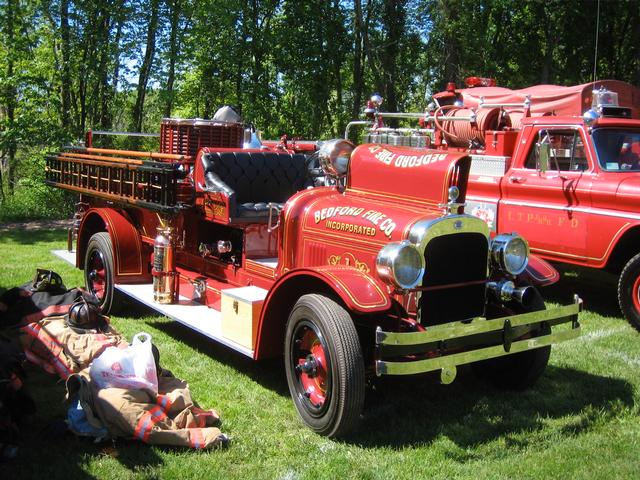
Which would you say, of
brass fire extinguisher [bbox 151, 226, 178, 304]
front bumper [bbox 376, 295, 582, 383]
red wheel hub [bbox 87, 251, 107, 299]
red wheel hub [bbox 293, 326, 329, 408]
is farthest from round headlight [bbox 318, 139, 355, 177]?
red wheel hub [bbox 87, 251, 107, 299]

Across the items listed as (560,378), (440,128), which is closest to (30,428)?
(560,378)

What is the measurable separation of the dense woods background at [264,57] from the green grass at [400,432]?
1021 centimetres

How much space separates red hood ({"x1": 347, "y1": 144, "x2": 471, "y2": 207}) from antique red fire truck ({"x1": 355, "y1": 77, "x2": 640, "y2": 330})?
7.18 feet

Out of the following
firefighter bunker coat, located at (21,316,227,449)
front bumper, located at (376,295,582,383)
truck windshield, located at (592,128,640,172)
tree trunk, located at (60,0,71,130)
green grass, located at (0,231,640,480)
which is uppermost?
tree trunk, located at (60,0,71,130)

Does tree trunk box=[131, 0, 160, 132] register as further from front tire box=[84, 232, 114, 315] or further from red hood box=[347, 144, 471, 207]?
red hood box=[347, 144, 471, 207]

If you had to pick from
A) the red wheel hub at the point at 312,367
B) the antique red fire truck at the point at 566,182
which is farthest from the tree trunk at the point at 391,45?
the red wheel hub at the point at 312,367

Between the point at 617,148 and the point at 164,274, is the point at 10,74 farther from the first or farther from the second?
the point at 617,148

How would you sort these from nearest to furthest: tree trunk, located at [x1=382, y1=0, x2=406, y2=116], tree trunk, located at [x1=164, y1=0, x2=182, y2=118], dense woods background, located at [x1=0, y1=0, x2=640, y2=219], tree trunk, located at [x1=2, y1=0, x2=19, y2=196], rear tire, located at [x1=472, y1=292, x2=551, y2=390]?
1. rear tire, located at [x1=472, y1=292, x2=551, y2=390]
2. tree trunk, located at [x1=2, y1=0, x2=19, y2=196]
3. dense woods background, located at [x1=0, y1=0, x2=640, y2=219]
4. tree trunk, located at [x1=164, y1=0, x2=182, y2=118]
5. tree trunk, located at [x1=382, y1=0, x2=406, y2=116]

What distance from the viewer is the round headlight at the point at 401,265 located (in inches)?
143

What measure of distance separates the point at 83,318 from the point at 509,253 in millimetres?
2957

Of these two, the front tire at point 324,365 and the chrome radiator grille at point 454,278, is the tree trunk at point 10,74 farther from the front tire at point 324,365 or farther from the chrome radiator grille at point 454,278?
the chrome radiator grille at point 454,278

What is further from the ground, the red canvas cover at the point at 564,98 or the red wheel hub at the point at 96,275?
the red canvas cover at the point at 564,98

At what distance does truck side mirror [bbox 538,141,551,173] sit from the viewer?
6.54 meters

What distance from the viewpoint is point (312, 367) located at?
3912mm
